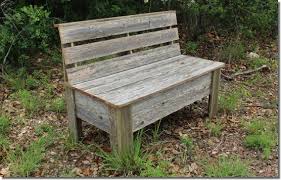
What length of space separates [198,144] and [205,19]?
3.52 meters

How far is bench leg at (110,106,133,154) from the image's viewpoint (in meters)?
3.29

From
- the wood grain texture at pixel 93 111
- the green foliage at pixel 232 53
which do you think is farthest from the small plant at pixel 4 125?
the green foliage at pixel 232 53

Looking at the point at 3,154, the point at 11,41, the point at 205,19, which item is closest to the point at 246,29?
the point at 205,19

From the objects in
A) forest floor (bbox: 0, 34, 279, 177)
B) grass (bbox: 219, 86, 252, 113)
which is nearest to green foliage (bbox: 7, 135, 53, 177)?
forest floor (bbox: 0, 34, 279, 177)

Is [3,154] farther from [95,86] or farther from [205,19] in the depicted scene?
[205,19]

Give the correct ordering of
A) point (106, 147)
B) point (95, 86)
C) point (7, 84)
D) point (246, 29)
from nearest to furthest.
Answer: point (95, 86), point (106, 147), point (7, 84), point (246, 29)

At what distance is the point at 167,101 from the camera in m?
3.82

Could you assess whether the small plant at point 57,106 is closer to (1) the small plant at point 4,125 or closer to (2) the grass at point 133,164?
(1) the small plant at point 4,125

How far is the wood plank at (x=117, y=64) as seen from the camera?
3703mm

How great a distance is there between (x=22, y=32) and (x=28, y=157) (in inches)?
92.7

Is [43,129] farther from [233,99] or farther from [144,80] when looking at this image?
[233,99]

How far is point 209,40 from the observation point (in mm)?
7195

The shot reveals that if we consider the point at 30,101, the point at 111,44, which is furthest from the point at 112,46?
the point at 30,101

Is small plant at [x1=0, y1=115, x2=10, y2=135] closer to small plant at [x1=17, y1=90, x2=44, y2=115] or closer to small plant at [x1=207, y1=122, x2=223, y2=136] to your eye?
small plant at [x1=17, y1=90, x2=44, y2=115]
